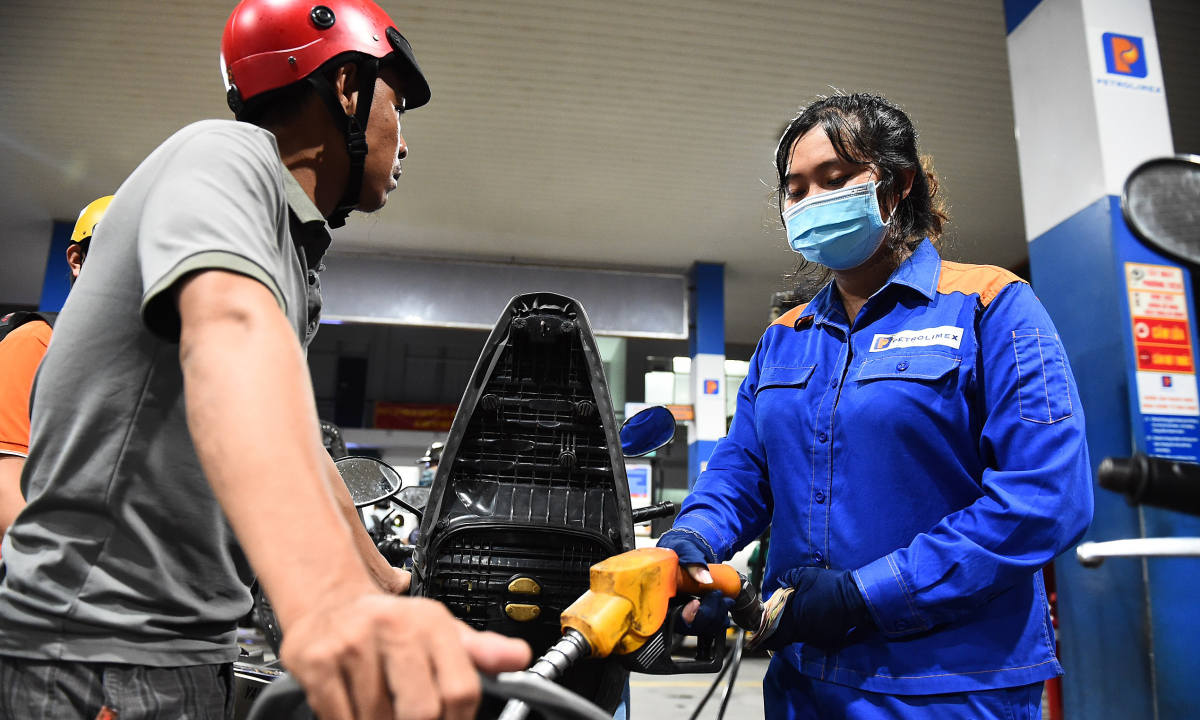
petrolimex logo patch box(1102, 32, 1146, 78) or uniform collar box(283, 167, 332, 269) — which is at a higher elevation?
petrolimex logo patch box(1102, 32, 1146, 78)

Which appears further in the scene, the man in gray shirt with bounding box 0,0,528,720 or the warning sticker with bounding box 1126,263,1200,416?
the warning sticker with bounding box 1126,263,1200,416

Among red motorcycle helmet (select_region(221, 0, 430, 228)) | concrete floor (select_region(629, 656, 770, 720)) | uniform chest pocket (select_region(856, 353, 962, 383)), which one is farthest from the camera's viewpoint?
concrete floor (select_region(629, 656, 770, 720))

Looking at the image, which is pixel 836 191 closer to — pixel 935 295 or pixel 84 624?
pixel 935 295

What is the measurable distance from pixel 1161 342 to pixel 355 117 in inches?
140

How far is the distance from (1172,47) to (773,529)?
677cm

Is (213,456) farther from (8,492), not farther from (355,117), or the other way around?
(8,492)

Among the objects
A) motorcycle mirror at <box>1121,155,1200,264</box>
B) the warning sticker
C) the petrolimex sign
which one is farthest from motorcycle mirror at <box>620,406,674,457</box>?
the petrolimex sign

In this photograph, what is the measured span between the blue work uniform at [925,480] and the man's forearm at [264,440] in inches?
38.9

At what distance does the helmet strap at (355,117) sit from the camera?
3.88 feet

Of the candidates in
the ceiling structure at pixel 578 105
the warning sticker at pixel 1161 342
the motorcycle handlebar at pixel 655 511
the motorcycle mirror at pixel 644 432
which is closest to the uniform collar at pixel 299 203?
the motorcycle mirror at pixel 644 432

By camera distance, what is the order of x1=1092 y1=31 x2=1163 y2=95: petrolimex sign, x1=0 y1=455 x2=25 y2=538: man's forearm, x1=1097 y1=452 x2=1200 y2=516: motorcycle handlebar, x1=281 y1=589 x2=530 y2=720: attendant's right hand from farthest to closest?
x1=1092 y1=31 x2=1163 y2=95: petrolimex sign, x1=0 y1=455 x2=25 y2=538: man's forearm, x1=1097 y1=452 x2=1200 y2=516: motorcycle handlebar, x1=281 y1=589 x2=530 y2=720: attendant's right hand

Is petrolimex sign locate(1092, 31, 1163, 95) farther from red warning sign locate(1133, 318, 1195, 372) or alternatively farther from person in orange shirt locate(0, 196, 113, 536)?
person in orange shirt locate(0, 196, 113, 536)

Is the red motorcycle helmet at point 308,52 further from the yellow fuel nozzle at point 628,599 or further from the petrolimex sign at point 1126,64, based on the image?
the petrolimex sign at point 1126,64

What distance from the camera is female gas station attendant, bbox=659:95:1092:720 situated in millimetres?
1206
